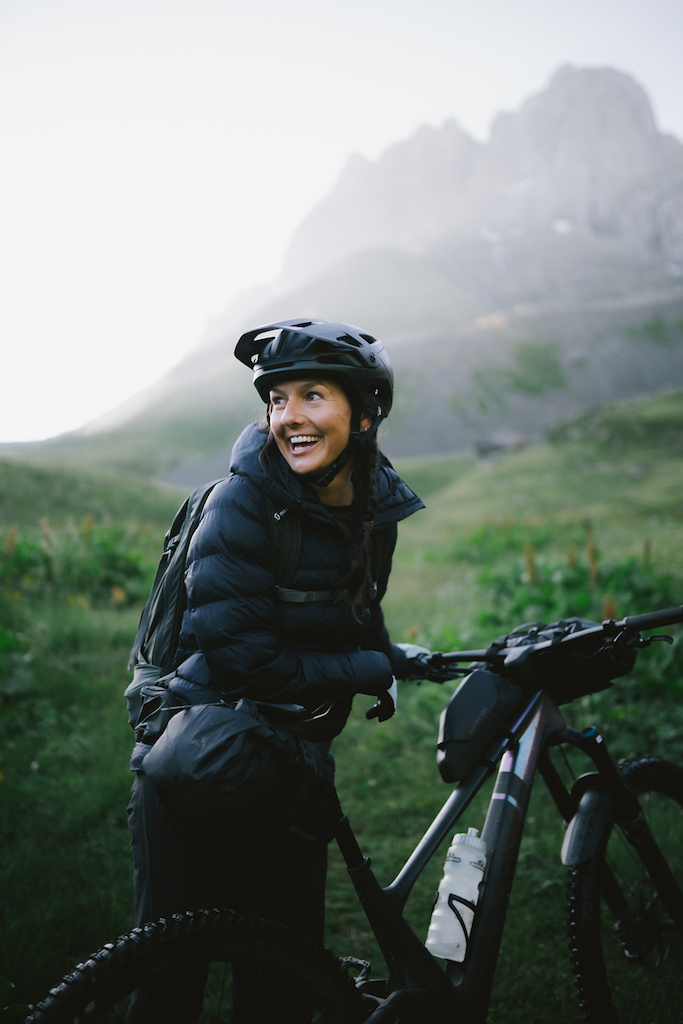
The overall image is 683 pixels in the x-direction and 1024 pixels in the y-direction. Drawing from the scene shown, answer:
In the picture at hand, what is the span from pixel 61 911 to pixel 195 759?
2.35 meters

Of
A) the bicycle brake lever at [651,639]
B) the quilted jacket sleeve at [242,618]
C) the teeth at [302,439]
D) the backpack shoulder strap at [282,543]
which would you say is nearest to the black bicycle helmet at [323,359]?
the teeth at [302,439]

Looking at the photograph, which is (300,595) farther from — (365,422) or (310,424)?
(365,422)

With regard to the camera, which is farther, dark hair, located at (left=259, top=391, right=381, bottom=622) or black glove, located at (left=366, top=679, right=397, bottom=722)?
black glove, located at (left=366, top=679, right=397, bottom=722)

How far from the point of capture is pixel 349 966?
6.61 feet

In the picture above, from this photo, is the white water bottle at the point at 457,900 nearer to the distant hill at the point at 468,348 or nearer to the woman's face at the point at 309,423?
Result: the woman's face at the point at 309,423

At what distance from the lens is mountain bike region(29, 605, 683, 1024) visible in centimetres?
163

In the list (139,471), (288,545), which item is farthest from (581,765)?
(139,471)

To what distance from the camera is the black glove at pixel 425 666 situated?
279cm

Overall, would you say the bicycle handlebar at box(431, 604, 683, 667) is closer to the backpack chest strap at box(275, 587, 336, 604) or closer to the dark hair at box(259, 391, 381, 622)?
the dark hair at box(259, 391, 381, 622)

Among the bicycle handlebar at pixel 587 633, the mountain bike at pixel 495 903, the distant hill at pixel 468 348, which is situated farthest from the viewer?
the distant hill at pixel 468 348

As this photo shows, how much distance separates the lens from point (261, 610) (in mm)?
1874

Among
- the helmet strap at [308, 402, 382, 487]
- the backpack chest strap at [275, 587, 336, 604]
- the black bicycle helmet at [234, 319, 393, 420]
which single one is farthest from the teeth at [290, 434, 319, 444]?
the backpack chest strap at [275, 587, 336, 604]

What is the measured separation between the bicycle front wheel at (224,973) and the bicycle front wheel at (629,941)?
1.06m

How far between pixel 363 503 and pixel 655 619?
112 centimetres
